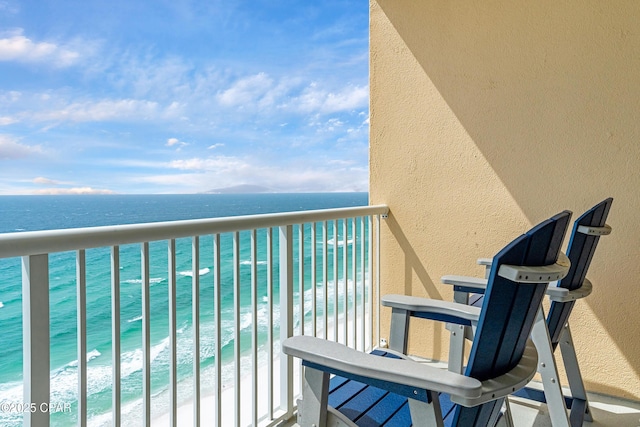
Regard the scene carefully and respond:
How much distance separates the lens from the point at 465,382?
0.92 m

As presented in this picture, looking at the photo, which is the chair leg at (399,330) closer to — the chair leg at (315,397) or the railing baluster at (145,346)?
the chair leg at (315,397)

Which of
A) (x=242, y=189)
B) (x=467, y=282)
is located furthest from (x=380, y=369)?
(x=242, y=189)

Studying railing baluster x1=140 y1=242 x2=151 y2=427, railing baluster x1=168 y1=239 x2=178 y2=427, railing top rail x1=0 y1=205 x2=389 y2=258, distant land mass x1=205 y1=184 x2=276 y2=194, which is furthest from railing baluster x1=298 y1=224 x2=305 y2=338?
distant land mass x1=205 y1=184 x2=276 y2=194

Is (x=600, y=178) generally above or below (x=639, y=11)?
below

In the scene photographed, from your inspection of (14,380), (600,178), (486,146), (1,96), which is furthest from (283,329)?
(1,96)

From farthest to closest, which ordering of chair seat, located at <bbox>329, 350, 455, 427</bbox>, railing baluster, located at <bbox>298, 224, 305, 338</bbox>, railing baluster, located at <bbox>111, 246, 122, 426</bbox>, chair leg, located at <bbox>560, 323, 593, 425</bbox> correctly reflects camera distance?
railing baluster, located at <bbox>298, 224, 305, 338</bbox> < chair leg, located at <bbox>560, 323, 593, 425</bbox> < railing baluster, located at <bbox>111, 246, 122, 426</bbox> < chair seat, located at <bbox>329, 350, 455, 427</bbox>

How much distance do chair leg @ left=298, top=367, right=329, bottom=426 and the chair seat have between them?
0.17 m

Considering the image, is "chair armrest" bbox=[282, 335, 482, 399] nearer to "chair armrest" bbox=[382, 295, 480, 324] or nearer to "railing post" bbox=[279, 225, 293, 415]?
"chair armrest" bbox=[382, 295, 480, 324]

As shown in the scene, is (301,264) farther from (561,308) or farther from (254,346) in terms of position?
(561,308)

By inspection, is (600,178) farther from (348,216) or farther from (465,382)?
(465,382)

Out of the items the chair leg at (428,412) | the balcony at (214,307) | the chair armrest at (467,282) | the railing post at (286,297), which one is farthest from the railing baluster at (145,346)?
the chair armrest at (467,282)

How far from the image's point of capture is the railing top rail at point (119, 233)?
107 centimetres

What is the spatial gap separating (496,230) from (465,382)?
1.94 meters

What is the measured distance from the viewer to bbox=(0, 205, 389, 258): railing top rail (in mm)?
1072
